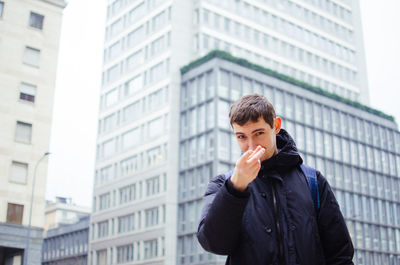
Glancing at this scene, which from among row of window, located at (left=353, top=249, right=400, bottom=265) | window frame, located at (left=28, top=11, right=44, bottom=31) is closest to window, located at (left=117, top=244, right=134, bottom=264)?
row of window, located at (left=353, top=249, right=400, bottom=265)

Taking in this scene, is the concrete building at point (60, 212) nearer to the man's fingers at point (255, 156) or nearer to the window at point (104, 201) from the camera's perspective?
the window at point (104, 201)

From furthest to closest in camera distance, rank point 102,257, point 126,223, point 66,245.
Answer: point 66,245, point 102,257, point 126,223

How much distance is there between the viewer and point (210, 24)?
206 feet

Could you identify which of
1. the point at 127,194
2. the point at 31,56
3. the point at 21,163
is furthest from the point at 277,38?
the point at 21,163

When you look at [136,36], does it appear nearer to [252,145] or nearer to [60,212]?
[60,212]

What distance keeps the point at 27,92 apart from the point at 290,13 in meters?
44.2

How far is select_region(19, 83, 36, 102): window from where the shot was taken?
120ft

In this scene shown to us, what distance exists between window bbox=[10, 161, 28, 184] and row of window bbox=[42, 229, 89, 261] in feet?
127

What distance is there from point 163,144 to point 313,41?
2722 cm

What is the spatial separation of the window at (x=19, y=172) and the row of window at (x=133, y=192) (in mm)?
24298

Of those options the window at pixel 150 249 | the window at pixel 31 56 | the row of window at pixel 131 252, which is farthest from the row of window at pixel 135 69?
the window at pixel 31 56

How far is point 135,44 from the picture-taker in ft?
226

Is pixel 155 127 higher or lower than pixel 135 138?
higher

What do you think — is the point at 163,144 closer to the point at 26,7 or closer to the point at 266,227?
the point at 26,7
